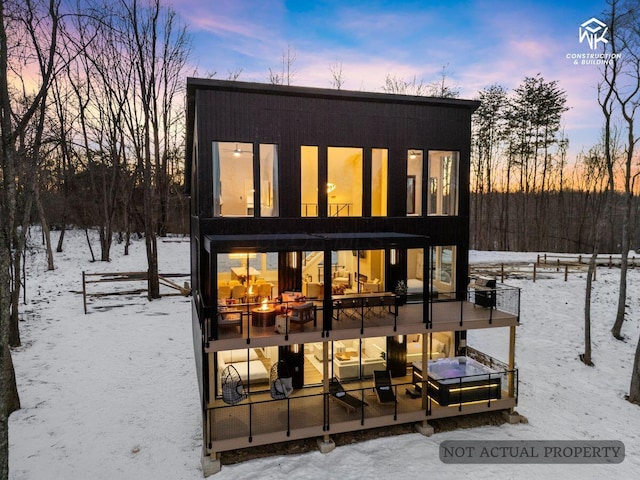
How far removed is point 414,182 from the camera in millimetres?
12922

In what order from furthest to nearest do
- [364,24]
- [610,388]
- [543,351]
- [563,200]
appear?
[563,200]
[364,24]
[543,351]
[610,388]

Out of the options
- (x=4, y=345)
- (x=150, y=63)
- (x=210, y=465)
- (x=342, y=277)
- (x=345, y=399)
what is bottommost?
(x=210, y=465)

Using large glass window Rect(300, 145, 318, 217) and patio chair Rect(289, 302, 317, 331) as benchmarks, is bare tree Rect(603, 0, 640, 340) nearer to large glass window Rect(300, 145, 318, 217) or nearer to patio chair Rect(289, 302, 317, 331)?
large glass window Rect(300, 145, 318, 217)

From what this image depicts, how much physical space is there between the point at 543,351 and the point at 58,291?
2768cm

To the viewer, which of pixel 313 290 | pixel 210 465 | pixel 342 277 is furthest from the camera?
pixel 342 277

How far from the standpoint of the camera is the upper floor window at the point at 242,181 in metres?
11.0

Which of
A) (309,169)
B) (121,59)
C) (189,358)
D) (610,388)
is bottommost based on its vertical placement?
(610,388)

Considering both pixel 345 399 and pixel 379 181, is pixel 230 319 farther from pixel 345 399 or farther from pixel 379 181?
pixel 379 181

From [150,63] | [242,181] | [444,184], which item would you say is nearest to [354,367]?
[242,181]

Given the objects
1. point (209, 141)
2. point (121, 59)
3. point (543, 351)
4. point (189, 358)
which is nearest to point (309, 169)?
point (209, 141)

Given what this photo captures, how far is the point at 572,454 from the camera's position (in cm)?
1029

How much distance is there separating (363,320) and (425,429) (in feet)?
11.7

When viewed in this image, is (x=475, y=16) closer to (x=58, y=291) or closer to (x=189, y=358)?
(x=189, y=358)

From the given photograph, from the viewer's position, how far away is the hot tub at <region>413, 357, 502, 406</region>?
10648mm
